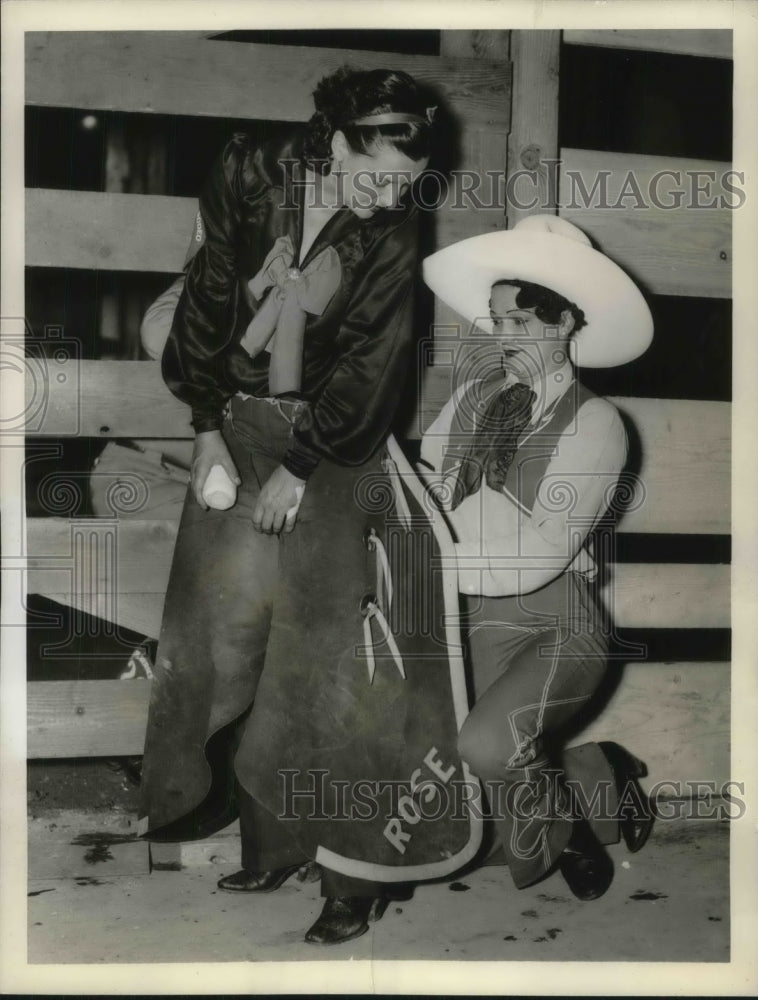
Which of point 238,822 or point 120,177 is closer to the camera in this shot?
point 238,822

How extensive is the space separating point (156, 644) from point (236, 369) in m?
0.58

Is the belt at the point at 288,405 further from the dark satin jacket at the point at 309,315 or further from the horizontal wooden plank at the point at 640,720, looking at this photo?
the horizontal wooden plank at the point at 640,720

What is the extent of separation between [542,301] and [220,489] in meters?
0.73

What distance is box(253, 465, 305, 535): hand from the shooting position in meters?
2.00

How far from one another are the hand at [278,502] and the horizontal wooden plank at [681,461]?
704 mm

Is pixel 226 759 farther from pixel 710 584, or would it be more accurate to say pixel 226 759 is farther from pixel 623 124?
pixel 623 124

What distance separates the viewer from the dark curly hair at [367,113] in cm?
197

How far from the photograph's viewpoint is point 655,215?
2139 millimetres

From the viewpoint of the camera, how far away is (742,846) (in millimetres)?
2117

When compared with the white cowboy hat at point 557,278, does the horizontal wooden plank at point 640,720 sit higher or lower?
lower

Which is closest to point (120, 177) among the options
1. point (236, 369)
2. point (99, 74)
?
point (99, 74)

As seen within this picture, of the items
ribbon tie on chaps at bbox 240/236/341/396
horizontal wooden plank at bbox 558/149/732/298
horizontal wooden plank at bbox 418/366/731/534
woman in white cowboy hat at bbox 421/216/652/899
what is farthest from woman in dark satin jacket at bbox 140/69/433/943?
horizontal wooden plank at bbox 418/366/731/534

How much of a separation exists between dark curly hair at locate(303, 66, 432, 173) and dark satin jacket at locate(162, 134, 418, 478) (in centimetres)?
5

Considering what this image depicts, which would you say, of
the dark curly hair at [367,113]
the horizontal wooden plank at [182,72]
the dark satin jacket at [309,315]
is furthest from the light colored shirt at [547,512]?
the horizontal wooden plank at [182,72]
